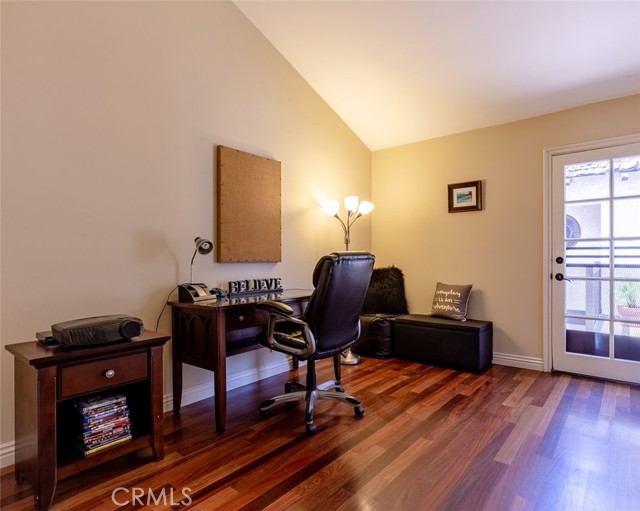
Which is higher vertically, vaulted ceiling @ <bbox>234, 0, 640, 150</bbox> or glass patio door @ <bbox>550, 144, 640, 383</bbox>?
vaulted ceiling @ <bbox>234, 0, 640, 150</bbox>

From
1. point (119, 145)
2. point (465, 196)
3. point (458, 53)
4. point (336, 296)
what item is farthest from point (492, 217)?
point (119, 145)

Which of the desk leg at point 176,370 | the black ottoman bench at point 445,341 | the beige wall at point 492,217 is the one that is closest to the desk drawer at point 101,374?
the desk leg at point 176,370

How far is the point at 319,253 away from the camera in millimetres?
3807

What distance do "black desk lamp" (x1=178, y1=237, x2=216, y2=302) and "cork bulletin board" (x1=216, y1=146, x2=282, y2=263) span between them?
273 millimetres

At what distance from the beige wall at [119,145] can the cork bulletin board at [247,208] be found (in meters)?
0.09

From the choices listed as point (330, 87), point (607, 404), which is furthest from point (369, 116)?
point (607, 404)

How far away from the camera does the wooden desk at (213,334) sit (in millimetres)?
2191

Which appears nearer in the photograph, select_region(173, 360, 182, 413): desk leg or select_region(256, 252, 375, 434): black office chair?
select_region(256, 252, 375, 434): black office chair

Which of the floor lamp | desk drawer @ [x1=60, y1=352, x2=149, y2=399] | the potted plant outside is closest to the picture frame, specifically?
the floor lamp

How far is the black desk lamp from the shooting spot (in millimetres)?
2443

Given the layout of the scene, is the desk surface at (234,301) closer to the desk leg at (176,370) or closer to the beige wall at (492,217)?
the desk leg at (176,370)

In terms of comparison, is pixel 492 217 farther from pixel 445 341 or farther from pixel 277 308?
pixel 277 308

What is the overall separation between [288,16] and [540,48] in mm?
1911

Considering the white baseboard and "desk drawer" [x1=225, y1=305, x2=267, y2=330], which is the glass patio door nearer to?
the white baseboard
